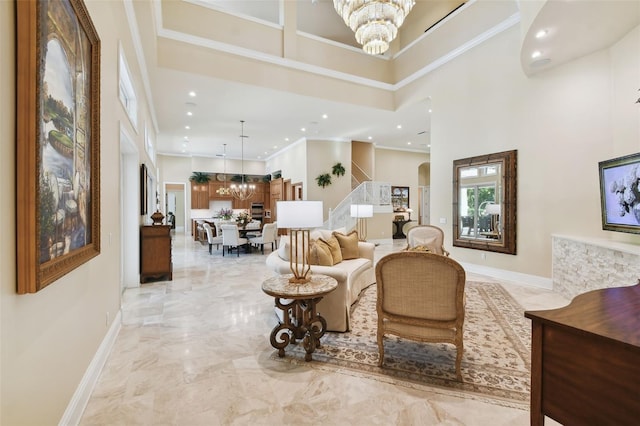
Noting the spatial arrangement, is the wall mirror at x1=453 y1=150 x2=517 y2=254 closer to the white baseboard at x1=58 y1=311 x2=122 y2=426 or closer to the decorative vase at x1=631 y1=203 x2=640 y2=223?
the decorative vase at x1=631 y1=203 x2=640 y2=223

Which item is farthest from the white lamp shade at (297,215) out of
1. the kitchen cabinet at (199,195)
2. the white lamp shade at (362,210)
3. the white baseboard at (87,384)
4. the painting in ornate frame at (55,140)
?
the kitchen cabinet at (199,195)

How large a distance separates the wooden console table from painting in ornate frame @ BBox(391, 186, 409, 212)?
36.7 ft

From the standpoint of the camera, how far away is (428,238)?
4.92 meters

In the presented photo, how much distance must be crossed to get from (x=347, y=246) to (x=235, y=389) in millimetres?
2832

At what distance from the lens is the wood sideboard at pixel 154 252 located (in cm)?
527

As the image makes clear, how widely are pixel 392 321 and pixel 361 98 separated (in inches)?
249

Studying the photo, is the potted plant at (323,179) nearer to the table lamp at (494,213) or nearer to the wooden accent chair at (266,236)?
Answer: the wooden accent chair at (266,236)

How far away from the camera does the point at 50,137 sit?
1.45 metres

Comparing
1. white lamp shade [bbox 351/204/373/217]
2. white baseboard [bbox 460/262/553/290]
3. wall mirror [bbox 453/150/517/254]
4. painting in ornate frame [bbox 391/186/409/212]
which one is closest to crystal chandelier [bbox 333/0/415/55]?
wall mirror [bbox 453/150/517/254]

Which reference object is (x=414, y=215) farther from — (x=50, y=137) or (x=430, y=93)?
(x=50, y=137)

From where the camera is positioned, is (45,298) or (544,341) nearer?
(544,341)

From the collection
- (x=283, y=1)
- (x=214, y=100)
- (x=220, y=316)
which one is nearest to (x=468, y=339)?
(x=220, y=316)

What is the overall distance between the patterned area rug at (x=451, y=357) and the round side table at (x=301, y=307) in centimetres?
13

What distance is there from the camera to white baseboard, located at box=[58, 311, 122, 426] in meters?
1.80
